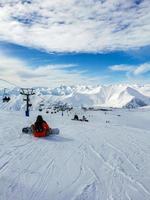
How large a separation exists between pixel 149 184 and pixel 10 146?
259 inches

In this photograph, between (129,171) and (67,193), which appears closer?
(67,193)

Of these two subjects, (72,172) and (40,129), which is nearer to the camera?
(72,172)

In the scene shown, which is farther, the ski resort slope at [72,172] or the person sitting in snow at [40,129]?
the person sitting in snow at [40,129]

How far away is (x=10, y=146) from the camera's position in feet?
41.1

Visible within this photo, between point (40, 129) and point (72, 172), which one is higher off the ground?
point (40, 129)

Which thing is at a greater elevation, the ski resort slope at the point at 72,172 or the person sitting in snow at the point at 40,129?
the person sitting in snow at the point at 40,129

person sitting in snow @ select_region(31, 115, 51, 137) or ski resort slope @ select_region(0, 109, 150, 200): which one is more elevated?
person sitting in snow @ select_region(31, 115, 51, 137)

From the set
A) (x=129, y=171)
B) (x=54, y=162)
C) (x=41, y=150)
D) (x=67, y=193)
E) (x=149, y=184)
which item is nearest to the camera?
(x=67, y=193)

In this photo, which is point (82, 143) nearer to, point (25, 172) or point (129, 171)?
point (129, 171)

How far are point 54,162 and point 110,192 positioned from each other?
3203 millimetres

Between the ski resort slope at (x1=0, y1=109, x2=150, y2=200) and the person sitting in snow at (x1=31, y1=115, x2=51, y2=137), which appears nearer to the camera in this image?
the ski resort slope at (x1=0, y1=109, x2=150, y2=200)

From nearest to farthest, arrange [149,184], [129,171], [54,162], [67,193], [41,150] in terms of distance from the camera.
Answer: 1. [67,193]
2. [149,184]
3. [129,171]
4. [54,162]
5. [41,150]

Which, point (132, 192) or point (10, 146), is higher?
point (10, 146)

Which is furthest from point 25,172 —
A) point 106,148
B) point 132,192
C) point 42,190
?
point 106,148
